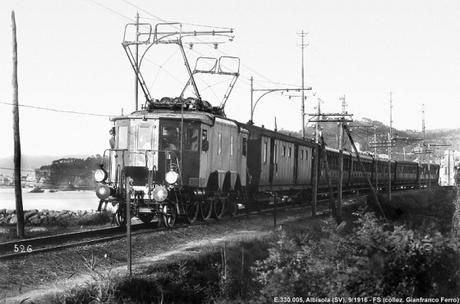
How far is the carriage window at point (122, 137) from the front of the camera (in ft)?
57.1

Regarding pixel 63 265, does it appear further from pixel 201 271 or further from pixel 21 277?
pixel 201 271

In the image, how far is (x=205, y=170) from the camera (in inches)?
691

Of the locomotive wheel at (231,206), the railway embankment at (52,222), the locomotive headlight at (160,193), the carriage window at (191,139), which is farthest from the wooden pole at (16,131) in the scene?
the locomotive wheel at (231,206)

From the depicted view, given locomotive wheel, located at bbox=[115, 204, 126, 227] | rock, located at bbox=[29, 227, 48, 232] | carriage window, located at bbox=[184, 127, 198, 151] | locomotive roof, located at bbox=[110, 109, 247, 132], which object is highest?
locomotive roof, located at bbox=[110, 109, 247, 132]

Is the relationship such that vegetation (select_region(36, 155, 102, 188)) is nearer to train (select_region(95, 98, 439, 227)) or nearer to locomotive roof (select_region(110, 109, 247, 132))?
train (select_region(95, 98, 439, 227))

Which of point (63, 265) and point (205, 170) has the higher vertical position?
point (205, 170)

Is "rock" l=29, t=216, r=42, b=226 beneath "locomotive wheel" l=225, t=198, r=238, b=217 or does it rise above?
beneath

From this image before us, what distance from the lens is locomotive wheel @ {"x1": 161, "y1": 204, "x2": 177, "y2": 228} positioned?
54.3 ft

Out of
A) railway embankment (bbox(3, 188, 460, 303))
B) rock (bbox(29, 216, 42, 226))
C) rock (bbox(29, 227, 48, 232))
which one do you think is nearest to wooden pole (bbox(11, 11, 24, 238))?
rock (bbox(29, 227, 48, 232))

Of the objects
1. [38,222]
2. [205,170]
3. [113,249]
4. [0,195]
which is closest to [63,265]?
[113,249]

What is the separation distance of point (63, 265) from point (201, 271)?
101 inches

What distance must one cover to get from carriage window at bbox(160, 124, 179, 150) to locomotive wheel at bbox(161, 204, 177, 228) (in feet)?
5.33

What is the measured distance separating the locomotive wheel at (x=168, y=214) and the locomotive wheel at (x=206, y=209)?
5.58ft

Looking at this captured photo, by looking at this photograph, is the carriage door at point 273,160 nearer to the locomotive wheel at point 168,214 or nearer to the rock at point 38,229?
the locomotive wheel at point 168,214
